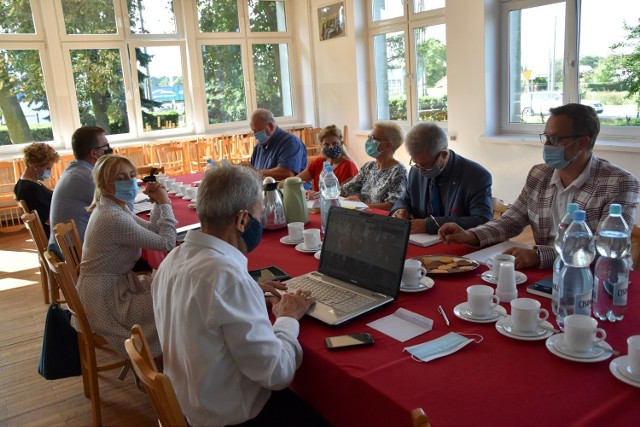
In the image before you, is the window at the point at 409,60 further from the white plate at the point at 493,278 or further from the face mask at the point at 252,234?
the face mask at the point at 252,234

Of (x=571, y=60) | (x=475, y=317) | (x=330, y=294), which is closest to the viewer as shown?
(x=475, y=317)

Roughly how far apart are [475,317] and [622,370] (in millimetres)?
401

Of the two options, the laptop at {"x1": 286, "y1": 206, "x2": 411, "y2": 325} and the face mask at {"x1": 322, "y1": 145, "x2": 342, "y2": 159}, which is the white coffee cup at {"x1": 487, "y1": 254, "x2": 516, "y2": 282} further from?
the face mask at {"x1": 322, "y1": 145, "x2": 342, "y2": 159}

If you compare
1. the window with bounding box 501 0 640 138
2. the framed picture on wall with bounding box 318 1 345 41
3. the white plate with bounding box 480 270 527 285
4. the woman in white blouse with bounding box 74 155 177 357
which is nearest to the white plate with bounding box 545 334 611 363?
the white plate with bounding box 480 270 527 285

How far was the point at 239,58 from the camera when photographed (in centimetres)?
827

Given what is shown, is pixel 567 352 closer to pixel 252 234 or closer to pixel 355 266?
pixel 355 266

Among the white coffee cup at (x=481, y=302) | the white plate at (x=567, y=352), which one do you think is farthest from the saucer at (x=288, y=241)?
the white plate at (x=567, y=352)

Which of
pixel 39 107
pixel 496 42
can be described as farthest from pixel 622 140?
pixel 39 107

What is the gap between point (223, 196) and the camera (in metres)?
1.44

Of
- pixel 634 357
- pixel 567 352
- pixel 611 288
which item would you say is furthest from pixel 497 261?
pixel 634 357

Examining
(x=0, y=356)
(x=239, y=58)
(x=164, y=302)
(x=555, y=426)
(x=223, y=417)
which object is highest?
(x=239, y=58)

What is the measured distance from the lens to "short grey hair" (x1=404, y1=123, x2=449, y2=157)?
106 inches

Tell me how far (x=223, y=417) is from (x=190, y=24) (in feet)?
24.3

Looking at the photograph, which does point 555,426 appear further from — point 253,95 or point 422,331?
point 253,95
